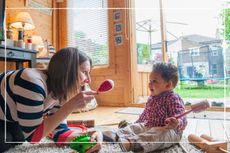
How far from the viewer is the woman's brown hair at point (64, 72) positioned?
1.94ft

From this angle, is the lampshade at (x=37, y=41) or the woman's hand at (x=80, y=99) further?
the lampshade at (x=37, y=41)

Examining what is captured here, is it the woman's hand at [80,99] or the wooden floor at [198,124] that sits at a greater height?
the woman's hand at [80,99]

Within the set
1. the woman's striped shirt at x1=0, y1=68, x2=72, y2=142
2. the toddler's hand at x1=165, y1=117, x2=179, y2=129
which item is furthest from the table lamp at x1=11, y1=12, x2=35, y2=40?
the toddler's hand at x1=165, y1=117, x2=179, y2=129

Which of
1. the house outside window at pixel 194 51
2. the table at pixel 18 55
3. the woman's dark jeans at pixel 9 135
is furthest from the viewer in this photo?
the table at pixel 18 55

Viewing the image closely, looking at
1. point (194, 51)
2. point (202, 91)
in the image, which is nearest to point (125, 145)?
point (202, 91)

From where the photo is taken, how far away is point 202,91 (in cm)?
99

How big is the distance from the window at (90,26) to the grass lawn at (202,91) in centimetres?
58

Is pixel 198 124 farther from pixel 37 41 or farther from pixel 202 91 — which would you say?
pixel 37 41

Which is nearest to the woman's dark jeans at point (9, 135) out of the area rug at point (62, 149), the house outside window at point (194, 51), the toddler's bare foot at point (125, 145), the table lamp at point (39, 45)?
the area rug at point (62, 149)

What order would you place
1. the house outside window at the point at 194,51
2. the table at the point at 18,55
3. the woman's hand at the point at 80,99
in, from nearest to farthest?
1. the woman's hand at the point at 80,99
2. the house outside window at the point at 194,51
3. the table at the point at 18,55

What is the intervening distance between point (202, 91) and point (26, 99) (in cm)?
80

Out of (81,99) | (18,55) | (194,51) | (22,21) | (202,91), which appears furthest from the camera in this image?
(22,21)

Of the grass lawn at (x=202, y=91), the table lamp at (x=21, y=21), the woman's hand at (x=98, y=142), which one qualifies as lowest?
the woman's hand at (x=98, y=142)

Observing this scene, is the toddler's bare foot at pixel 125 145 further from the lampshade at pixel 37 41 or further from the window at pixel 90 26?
the lampshade at pixel 37 41
